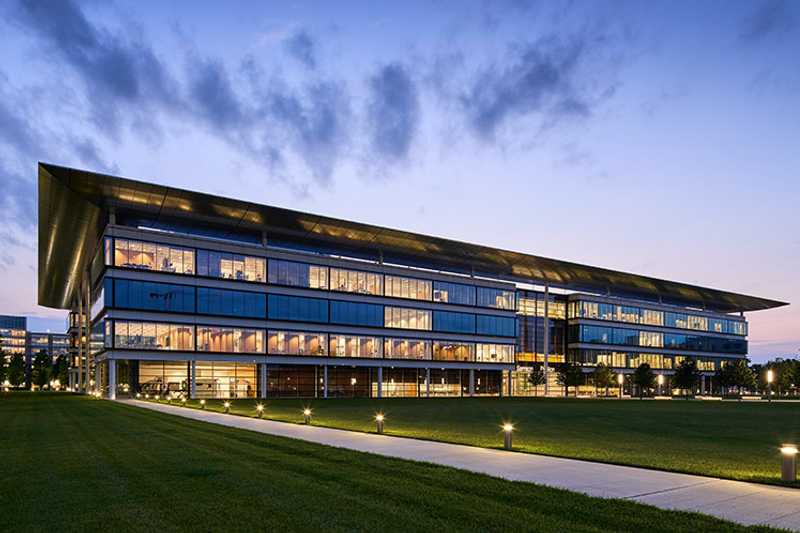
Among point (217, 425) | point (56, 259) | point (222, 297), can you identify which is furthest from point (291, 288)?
point (217, 425)

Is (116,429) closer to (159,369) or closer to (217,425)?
(217,425)

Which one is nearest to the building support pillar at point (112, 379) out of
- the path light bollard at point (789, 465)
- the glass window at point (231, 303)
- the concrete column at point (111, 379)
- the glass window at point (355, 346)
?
the concrete column at point (111, 379)

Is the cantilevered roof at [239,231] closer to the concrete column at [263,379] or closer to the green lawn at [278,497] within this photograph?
the concrete column at [263,379]

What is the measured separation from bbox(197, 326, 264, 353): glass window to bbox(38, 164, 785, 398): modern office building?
0.15 meters

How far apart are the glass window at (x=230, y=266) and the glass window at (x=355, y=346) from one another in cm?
1328

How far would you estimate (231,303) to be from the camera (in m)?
74.3

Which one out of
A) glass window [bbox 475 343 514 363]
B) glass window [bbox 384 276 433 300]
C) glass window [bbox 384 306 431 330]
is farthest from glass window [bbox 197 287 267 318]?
glass window [bbox 475 343 514 363]

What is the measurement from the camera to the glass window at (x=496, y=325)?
322 ft

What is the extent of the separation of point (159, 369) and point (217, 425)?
49.6 m

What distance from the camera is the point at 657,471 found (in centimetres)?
1416

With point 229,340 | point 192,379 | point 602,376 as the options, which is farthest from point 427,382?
point 192,379

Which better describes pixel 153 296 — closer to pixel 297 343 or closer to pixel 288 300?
pixel 288 300

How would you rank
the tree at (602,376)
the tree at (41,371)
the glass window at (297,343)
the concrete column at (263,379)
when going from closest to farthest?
the concrete column at (263,379) < the glass window at (297,343) < the tree at (602,376) < the tree at (41,371)

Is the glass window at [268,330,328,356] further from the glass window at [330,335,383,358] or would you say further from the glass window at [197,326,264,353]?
the glass window at [197,326,264,353]
